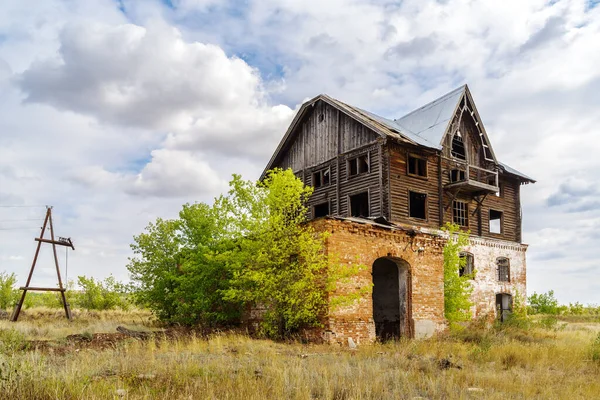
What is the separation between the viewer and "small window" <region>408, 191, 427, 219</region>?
999 inches

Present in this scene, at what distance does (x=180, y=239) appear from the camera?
19312 mm

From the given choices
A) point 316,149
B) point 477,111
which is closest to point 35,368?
point 316,149

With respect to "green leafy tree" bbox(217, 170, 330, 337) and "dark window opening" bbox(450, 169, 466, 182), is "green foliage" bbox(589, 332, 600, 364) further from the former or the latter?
"dark window opening" bbox(450, 169, 466, 182)

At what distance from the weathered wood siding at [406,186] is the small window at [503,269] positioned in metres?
6.47

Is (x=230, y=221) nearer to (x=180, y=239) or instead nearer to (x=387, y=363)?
(x=180, y=239)

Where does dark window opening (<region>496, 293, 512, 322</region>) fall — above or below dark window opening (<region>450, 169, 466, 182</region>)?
below

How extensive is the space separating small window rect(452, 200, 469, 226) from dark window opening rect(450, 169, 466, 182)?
1.21 metres

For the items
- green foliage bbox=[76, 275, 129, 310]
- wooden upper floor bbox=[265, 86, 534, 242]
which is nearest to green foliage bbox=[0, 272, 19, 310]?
green foliage bbox=[76, 275, 129, 310]

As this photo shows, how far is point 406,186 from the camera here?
2430 cm

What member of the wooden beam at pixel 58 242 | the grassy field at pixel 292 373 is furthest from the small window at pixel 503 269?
the wooden beam at pixel 58 242

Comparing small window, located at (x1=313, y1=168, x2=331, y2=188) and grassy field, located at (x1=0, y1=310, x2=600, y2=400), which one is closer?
grassy field, located at (x1=0, y1=310, x2=600, y2=400)

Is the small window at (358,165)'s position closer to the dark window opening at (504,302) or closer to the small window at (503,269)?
the small window at (503,269)

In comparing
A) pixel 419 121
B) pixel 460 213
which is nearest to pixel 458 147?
pixel 419 121

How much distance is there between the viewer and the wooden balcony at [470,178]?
25.7 metres
